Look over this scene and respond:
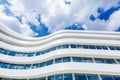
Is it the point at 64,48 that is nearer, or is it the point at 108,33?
the point at 64,48

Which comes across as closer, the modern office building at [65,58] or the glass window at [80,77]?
the glass window at [80,77]

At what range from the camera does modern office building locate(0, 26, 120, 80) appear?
17.1 m

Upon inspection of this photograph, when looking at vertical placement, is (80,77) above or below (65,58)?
below

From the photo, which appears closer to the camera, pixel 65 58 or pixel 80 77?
pixel 80 77

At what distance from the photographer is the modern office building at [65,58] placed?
17.1 m

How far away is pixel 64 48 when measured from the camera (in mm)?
22250

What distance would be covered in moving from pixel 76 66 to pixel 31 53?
35.0ft

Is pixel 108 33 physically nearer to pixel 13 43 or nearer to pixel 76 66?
pixel 76 66

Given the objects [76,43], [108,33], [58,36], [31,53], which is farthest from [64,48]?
[108,33]

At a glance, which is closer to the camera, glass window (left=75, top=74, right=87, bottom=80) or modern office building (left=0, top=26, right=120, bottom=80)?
glass window (left=75, top=74, right=87, bottom=80)

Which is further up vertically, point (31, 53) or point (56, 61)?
point (31, 53)

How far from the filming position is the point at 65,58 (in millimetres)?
19969

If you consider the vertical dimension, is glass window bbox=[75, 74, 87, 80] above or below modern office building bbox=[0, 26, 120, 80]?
below

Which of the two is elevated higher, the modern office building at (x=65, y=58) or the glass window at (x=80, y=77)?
the modern office building at (x=65, y=58)
